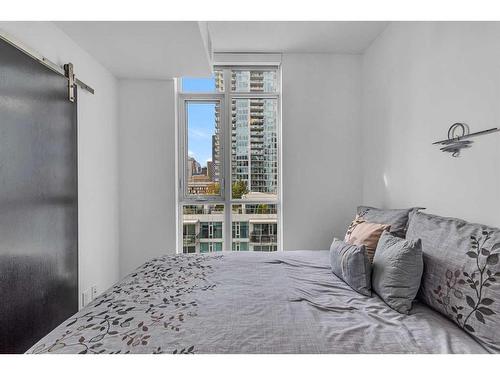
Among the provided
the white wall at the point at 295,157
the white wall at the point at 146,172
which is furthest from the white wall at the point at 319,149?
the white wall at the point at 146,172

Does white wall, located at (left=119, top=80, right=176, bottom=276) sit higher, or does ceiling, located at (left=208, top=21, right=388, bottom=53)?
ceiling, located at (left=208, top=21, right=388, bottom=53)

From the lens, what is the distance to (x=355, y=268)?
4.73 feet

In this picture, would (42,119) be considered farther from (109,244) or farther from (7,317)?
(109,244)

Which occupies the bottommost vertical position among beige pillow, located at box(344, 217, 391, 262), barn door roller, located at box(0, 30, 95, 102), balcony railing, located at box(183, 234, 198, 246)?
balcony railing, located at box(183, 234, 198, 246)

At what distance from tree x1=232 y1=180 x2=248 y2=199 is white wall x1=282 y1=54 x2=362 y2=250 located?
46 centimetres

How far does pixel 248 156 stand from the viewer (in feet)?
10.2

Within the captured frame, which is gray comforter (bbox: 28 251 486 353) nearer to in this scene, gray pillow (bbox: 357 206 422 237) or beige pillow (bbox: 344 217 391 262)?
beige pillow (bbox: 344 217 391 262)

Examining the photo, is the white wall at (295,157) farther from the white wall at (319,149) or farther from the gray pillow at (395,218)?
the gray pillow at (395,218)

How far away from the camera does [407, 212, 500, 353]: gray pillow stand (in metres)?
0.98

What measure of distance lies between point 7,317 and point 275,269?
56.0 inches

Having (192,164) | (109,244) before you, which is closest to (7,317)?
(109,244)

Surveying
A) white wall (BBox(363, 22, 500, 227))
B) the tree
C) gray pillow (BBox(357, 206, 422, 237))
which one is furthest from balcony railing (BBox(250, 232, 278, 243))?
gray pillow (BBox(357, 206, 422, 237))

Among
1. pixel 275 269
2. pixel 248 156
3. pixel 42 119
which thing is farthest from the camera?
pixel 248 156

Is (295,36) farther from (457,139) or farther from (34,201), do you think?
(34,201)
